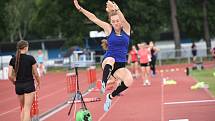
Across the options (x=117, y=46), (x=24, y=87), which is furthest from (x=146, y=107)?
(x=24, y=87)

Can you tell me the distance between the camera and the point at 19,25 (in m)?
84.4

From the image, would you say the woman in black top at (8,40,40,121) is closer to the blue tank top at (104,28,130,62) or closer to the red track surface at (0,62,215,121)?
the blue tank top at (104,28,130,62)

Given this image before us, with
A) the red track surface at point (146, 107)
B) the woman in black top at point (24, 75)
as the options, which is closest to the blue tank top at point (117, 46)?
the woman in black top at point (24, 75)

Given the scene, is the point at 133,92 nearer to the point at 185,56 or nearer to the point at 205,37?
the point at 185,56

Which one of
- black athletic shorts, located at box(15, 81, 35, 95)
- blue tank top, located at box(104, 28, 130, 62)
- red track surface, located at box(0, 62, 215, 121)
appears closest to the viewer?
blue tank top, located at box(104, 28, 130, 62)

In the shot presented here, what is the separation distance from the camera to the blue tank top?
→ 422 inches

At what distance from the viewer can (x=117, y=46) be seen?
1072cm

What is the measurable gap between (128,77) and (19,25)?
74960 mm

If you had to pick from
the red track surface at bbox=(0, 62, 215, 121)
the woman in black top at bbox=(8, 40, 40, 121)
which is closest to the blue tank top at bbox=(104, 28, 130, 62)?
the woman in black top at bbox=(8, 40, 40, 121)

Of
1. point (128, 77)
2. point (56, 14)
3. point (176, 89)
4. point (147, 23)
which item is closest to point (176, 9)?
point (147, 23)

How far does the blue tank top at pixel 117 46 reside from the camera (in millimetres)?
10719

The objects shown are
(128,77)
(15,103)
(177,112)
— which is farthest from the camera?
(15,103)

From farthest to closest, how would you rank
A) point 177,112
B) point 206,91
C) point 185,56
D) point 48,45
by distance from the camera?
point 48,45, point 185,56, point 206,91, point 177,112

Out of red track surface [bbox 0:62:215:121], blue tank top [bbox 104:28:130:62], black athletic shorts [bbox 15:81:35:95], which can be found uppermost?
blue tank top [bbox 104:28:130:62]
